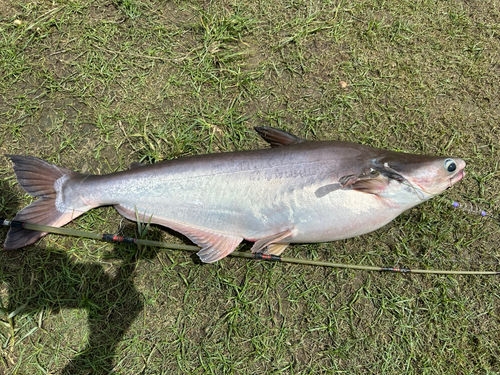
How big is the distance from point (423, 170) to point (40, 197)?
3620 mm

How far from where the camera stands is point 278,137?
9.91 ft

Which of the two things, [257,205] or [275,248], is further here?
[275,248]

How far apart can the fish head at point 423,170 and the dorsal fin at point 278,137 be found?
0.82 meters

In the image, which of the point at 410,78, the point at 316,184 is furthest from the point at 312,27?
the point at 316,184

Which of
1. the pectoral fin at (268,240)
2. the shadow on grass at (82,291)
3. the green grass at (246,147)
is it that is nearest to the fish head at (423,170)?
the green grass at (246,147)

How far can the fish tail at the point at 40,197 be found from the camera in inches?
111

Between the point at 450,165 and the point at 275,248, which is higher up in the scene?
the point at 450,165

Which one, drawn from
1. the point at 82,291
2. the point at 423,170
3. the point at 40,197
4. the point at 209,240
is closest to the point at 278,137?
the point at 209,240

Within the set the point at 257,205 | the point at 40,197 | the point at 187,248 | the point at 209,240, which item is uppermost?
the point at 257,205

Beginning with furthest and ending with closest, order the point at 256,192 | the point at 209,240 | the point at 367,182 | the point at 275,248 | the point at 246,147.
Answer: the point at 246,147
the point at 275,248
the point at 209,240
the point at 256,192
the point at 367,182

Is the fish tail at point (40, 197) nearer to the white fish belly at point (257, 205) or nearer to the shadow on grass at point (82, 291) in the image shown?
the shadow on grass at point (82, 291)

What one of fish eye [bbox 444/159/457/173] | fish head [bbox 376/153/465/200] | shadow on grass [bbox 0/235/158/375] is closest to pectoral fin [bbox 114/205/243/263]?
shadow on grass [bbox 0/235/158/375]

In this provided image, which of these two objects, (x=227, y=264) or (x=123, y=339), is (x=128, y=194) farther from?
(x=123, y=339)

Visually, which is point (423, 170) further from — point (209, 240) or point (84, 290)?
point (84, 290)
